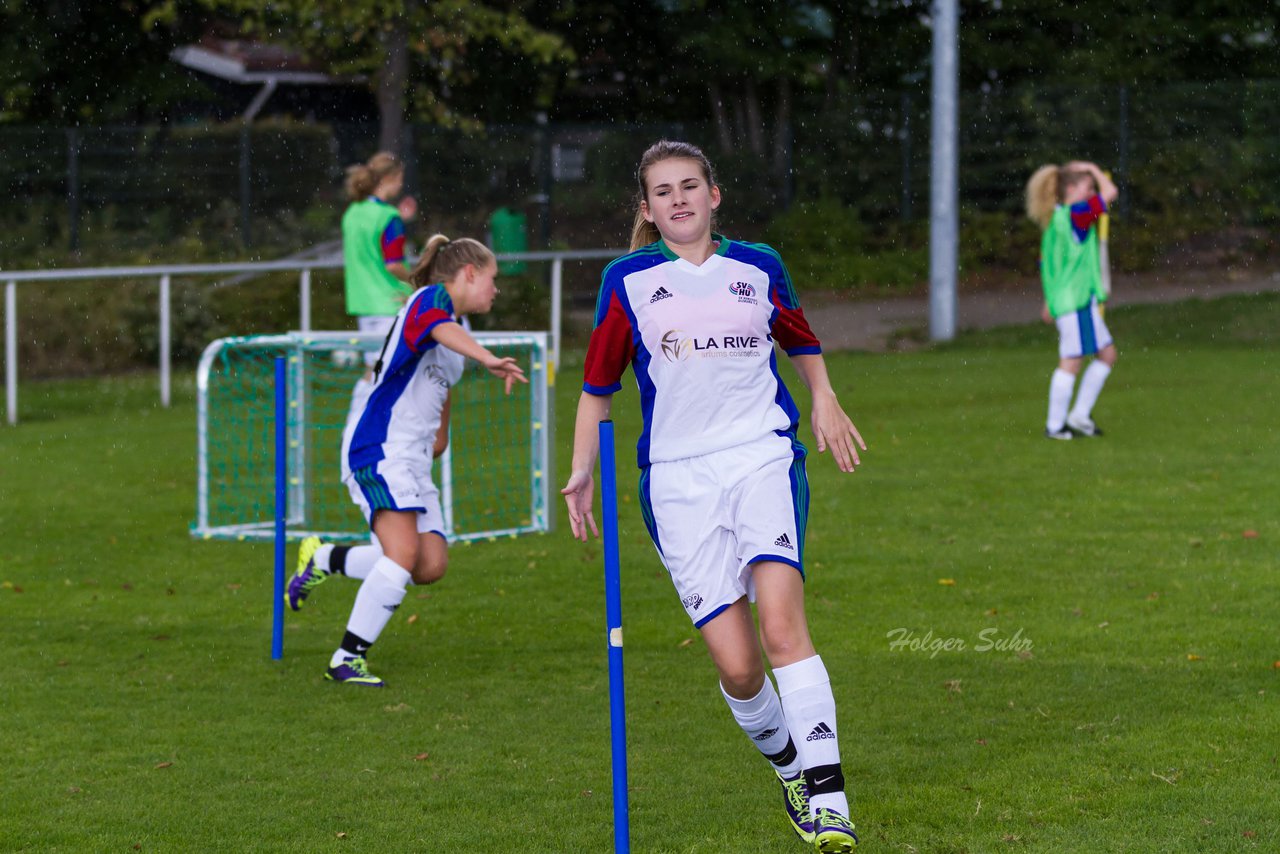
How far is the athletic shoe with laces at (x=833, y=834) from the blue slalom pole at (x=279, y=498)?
129 inches

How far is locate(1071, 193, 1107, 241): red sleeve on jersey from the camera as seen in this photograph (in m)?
12.5

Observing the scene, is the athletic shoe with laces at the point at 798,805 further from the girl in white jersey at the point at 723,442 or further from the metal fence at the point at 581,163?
the metal fence at the point at 581,163

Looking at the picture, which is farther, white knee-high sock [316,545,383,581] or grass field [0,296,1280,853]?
white knee-high sock [316,545,383,581]

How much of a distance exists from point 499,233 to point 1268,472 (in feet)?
48.8

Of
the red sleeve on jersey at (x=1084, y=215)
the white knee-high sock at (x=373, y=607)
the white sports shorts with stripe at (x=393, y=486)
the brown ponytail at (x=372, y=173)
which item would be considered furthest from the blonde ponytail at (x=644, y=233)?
the red sleeve on jersey at (x=1084, y=215)

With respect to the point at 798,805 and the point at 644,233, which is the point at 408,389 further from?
the point at 798,805

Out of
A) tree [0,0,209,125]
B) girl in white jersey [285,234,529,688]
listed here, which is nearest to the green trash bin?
tree [0,0,209,125]

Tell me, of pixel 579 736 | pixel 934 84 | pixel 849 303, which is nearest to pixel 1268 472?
pixel 579 736

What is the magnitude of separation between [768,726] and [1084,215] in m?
8.67

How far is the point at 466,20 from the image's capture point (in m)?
23.4

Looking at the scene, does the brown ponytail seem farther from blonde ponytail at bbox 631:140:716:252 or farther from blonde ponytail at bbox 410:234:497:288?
blonde ponytail at bbox 631:140:716:252

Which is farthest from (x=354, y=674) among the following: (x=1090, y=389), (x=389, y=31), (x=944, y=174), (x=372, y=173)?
(x=389, y=31)

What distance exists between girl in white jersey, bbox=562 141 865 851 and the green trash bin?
1926 cm

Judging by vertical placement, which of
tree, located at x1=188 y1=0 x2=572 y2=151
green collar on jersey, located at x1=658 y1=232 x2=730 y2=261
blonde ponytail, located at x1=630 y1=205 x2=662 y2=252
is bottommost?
green collar on jersey, located at x1=658 y1=232 x2=730 y2=261
